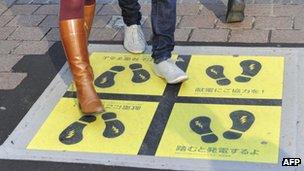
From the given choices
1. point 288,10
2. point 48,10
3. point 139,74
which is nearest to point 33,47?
point 48,10

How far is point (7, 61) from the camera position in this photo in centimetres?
395

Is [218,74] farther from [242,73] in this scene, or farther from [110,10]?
[110,10]

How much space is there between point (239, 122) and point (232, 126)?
5 centimetres

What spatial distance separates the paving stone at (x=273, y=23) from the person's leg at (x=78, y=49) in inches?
58.6

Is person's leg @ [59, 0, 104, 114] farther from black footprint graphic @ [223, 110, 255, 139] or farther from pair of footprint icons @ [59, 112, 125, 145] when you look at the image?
black footprint graphic @ [223, 110, 255, 139]

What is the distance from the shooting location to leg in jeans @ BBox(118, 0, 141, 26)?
12.0ft

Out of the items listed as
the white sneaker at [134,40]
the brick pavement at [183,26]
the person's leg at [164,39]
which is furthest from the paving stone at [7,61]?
the person's leg at [164,39]

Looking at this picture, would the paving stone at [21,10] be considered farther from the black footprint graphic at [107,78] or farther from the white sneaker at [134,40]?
the black footprint graphic at [107,78]

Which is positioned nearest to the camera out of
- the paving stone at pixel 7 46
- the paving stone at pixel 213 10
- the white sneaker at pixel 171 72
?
the white sneaker at pixel 171 72

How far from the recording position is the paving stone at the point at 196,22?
4070 millimetres

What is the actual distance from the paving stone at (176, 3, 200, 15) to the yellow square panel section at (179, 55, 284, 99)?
735 mm

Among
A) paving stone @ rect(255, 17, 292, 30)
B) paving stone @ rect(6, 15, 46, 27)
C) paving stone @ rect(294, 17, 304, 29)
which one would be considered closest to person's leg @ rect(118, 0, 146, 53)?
paving stone @ rect(255, 17, 292, 30)

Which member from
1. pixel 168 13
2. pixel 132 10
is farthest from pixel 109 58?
pixel 168 13

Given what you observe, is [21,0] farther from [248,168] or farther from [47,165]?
[248,168]
